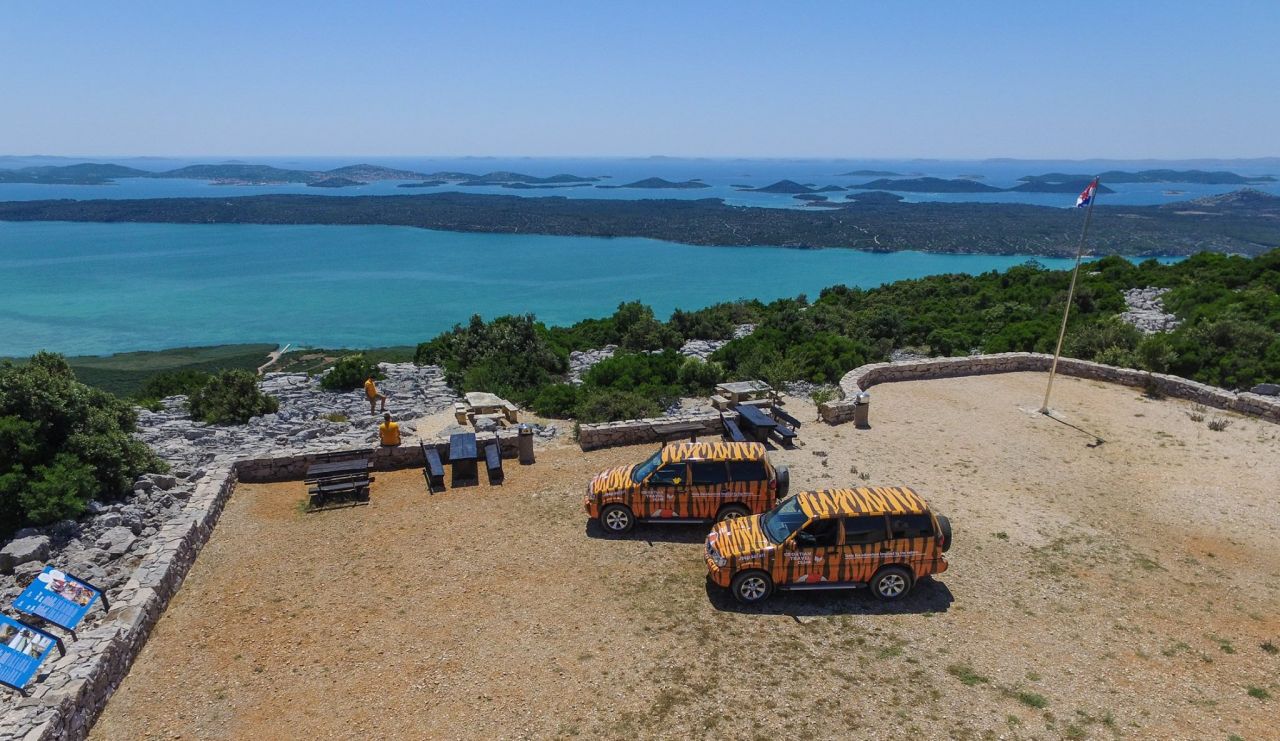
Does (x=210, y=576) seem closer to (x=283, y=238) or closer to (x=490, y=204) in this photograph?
(x=283, y=238)

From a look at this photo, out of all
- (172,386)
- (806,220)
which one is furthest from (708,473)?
(806,220)

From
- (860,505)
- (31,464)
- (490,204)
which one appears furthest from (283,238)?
(860,505)

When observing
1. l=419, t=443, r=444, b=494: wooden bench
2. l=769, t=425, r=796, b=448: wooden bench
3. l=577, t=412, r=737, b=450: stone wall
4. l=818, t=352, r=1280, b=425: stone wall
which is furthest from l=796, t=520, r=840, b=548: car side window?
l=818, t=352, r=1280, b=425: stone wall

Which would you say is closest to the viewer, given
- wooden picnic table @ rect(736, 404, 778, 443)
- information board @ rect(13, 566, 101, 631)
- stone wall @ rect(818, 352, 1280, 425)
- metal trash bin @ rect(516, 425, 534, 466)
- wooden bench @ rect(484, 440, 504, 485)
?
information board @ rect(13, 566, 101, 631)

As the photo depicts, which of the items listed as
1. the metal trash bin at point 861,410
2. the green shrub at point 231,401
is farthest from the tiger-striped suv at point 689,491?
the green shrub at point 231,401

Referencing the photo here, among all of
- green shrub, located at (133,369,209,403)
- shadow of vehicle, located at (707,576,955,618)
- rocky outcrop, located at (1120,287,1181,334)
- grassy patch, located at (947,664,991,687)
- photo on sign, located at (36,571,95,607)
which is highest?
photo on sign, located at (36,571,95,607)

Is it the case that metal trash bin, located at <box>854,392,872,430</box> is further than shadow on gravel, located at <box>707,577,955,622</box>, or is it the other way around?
metal trash bin, located at <box>854,392,872,430</box>

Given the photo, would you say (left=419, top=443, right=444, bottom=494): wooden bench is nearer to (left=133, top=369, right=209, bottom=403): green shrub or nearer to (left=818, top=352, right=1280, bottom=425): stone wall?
(left=818, top=352, right=1280, bottom=425): stone wall

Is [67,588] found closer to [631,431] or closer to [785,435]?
[631,431]
